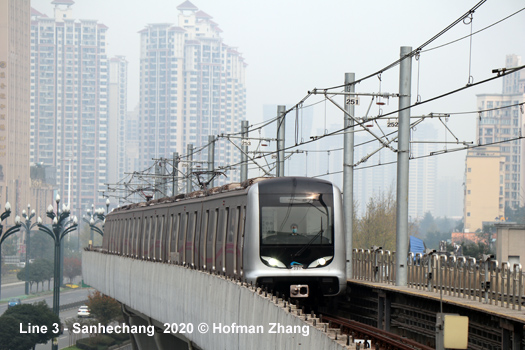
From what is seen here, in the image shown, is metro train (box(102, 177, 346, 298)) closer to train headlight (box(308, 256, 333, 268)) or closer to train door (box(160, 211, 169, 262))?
train headlight (box(308, 256, 333, 268))

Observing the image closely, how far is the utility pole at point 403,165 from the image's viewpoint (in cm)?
1975

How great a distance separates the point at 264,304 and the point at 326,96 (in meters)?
10.4

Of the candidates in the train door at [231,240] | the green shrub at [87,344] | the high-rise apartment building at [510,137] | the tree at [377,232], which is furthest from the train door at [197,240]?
the high-rise apartment building at [510,137]

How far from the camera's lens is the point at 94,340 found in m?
68.7

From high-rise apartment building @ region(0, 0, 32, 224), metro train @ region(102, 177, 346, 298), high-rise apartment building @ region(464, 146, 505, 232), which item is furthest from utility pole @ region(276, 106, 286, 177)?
high-rise apartment building @ region(0, 0, 32, 224)

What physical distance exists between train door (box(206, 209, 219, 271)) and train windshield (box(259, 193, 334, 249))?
10.1 feet

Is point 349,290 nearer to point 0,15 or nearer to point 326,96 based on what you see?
point 326,96

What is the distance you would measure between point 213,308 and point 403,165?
594 cm

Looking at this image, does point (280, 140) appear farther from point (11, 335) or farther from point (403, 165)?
point (11, 335)

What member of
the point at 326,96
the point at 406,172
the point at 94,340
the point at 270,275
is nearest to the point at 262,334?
the point at 270,275

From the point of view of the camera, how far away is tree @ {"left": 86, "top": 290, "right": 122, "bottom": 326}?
74.3 metres

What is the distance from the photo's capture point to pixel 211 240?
877 inches

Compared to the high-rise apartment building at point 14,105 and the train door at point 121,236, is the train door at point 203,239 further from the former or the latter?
the high-rise apartment building at point 14,105

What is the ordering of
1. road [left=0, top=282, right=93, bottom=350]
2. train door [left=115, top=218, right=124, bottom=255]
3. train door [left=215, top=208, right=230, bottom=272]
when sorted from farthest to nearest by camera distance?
road [left=0, top=282, right=93, bottom=350] → train door [left=115, top=218, right=124, bottom=255] → train door [left=215, top=208, right=230, bottom=272]
